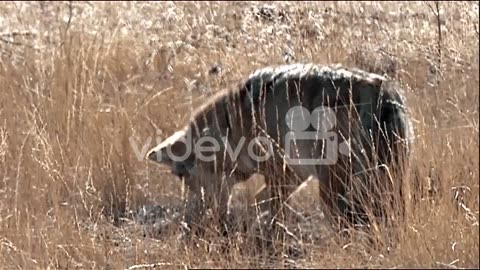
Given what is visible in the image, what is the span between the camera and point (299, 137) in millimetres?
4887

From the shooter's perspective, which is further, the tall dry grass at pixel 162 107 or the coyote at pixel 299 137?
the coyote at pixel 299 137

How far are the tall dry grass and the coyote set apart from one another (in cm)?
22

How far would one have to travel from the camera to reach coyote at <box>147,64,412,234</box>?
466cm

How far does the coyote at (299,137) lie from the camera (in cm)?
466

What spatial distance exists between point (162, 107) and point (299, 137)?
1.52 meters

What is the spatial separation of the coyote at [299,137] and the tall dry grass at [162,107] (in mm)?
215

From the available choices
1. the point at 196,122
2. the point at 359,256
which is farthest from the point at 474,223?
the point at 196,122

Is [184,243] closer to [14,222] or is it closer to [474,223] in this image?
[14,222]

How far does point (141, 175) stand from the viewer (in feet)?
18.2

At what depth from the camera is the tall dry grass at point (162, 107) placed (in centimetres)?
427

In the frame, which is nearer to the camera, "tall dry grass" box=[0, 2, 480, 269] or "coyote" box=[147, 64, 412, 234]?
"tall dry grass" box=[0, 2, 480, 269]

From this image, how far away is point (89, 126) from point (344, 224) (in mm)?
1779

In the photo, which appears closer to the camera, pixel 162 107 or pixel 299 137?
pixel 299 137

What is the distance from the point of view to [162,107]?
242 inches
